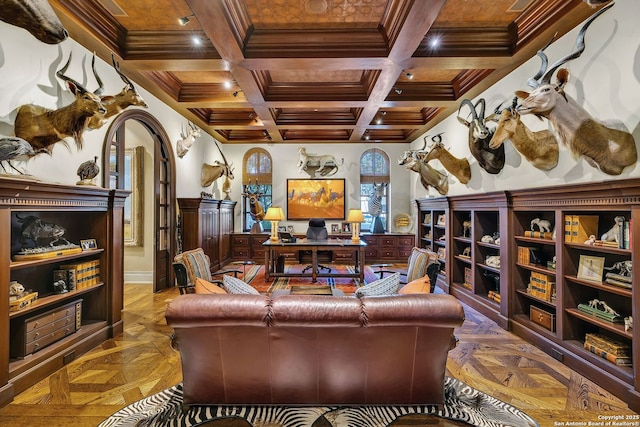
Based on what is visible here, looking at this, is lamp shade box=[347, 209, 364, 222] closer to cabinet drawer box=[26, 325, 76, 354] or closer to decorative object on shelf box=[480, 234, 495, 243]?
decorative object on shelf box=[480, 234, 495, 243]

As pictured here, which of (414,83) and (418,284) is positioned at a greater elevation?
(414,83)

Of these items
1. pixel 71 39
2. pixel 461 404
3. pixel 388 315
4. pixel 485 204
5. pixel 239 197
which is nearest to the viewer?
pixel 388 315

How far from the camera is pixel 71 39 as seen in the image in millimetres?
2965

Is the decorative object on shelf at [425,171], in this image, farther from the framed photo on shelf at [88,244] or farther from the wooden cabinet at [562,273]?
the framed photo on shelf at [88,244]

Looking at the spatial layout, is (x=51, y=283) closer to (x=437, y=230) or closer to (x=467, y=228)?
(x=467, y=228)

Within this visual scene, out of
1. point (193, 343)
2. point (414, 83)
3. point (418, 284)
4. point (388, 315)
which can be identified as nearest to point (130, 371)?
point (193, 343)

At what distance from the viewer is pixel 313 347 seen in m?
1.85

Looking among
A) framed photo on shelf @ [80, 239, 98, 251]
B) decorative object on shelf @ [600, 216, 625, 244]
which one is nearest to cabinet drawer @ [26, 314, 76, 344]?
framed photo on shelf @ [80, 239, 98, 251]

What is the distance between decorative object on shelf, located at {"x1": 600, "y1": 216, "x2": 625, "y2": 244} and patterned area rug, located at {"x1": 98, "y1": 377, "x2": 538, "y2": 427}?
5.27 feet

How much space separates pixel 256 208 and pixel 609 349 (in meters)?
6.40

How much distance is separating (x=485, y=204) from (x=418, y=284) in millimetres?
2407

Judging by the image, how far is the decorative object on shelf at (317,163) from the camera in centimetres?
739

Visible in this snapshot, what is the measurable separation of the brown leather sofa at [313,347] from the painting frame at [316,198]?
5.98 metres

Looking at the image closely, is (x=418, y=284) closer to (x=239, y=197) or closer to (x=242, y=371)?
(x=242, y=371)
